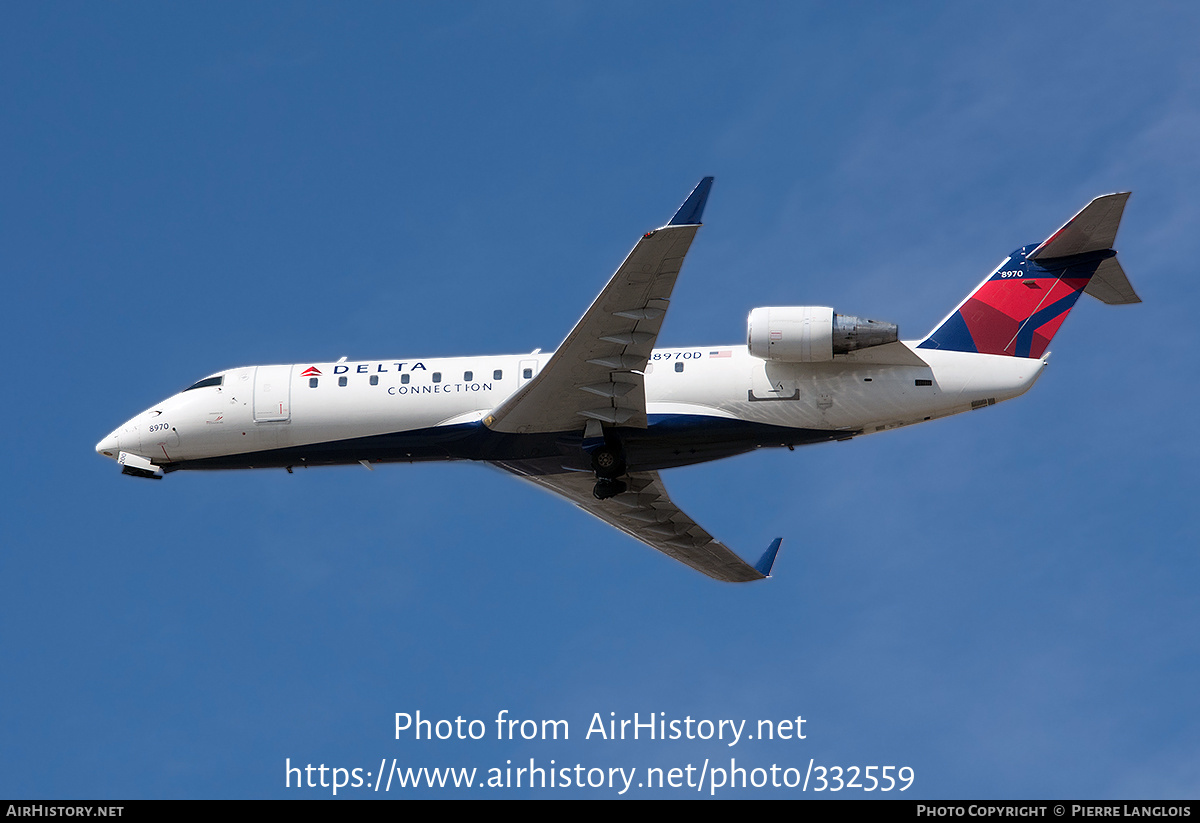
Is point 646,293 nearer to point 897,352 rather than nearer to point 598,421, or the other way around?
point 598,421

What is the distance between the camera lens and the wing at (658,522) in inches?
1314

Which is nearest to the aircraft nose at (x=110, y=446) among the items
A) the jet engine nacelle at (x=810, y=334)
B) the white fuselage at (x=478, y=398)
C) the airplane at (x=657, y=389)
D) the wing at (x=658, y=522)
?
the white fuselage at (x=478, y=398)

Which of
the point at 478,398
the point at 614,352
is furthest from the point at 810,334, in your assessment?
the point at 478,398

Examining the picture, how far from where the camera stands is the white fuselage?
29109mm

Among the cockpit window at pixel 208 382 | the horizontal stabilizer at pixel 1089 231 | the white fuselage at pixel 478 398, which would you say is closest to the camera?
the horizontal stabilizer at pixel 1089 231

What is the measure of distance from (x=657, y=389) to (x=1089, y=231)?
917 centimetres

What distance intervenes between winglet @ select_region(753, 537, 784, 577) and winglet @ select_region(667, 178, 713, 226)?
515 inches

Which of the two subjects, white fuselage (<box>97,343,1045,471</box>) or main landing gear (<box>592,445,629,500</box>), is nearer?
white fuselage (<box>97,343,1045,471</box>)

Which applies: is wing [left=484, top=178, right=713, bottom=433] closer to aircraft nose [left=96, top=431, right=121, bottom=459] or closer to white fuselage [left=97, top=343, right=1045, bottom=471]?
white fuselage [left=97, top=343, right=1045, bottom=471]

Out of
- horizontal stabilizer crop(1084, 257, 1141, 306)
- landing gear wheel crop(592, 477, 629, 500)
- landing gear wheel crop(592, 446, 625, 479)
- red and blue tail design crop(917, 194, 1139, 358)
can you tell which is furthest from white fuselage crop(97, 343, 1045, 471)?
horizontal stabilizer crop(1084, 257, 1141, 306)

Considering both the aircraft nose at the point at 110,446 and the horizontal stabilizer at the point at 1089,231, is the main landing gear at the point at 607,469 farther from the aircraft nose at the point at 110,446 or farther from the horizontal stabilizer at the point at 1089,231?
the aircraft nose at the point at 110,446

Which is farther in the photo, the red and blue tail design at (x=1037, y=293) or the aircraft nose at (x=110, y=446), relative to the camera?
the aircraft nose at (x=110, y=446)

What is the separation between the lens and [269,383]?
3198 centimetres
